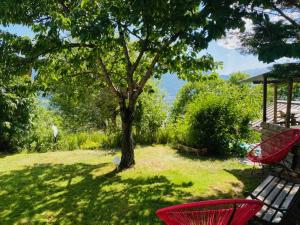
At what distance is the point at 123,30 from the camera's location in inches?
254

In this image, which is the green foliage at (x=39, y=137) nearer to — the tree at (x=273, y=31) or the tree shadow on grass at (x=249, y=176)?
the tree shadow on grass at (x=249, y=176)

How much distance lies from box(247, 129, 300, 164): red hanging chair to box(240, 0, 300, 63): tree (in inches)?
82.7

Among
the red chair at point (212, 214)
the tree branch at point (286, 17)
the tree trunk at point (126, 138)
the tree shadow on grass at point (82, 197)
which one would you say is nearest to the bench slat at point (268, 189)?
the tree shadow on grass at point (82, 197)

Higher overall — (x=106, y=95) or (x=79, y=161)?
(x=106, y=95)

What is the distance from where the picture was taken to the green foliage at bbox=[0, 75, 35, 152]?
11805 mm

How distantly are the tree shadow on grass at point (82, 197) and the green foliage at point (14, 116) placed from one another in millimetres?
3676

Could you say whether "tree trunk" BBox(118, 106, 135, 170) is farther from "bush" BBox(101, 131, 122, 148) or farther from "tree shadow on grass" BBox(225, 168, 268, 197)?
"bush" BBox(101, 131, 122, 148)

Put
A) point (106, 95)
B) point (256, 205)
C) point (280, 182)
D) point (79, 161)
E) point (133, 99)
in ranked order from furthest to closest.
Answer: point (106, 95) < point (79, 161) < point (133, 99) < point (280, 182) < point (256, 205)

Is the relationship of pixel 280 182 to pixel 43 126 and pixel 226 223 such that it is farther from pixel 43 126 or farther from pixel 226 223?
pixel 43 126

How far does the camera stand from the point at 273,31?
15.2 ft

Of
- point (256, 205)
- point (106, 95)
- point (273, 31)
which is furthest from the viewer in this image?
point (106, 95)

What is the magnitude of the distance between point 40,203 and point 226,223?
181 inches

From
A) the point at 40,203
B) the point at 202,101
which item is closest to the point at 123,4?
the point at 40,203

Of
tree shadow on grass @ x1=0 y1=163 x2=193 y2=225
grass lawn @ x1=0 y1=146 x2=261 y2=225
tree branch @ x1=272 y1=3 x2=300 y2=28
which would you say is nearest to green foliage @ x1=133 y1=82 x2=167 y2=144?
grass lawn @ x1=0 y1=146 x2=261 y2=225
